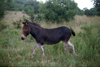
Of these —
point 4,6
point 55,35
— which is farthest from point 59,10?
point 55,35

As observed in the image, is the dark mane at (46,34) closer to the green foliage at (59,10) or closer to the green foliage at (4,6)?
the green foliage at (4,6)

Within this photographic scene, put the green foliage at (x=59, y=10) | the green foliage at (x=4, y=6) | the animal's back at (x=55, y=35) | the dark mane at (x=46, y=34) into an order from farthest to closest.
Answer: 1. the green foliage at (x=59, y=10)
2. the green foliage at (x=4, y=6)
3. the animal's back at (x=55, y=35)
4. the dark mane at (x=46, y=34)

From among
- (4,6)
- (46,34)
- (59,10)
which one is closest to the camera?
(46,34)

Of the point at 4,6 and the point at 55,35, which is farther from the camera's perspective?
the point at 4,6

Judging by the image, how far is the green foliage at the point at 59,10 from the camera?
1182cm

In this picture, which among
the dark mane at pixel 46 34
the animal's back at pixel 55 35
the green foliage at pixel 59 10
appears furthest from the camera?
the green foliage at pixel 59 10

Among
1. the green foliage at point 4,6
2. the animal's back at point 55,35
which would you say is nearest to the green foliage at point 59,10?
the green foliage at point 4,6

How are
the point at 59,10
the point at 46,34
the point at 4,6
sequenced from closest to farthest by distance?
the point at 46,34
the point at 4,6
the point at 59,10

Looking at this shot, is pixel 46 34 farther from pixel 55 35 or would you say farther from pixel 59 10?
pixel 59 10

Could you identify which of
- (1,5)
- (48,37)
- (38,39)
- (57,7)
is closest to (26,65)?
(38,39)

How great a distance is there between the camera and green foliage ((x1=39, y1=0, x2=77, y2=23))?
11820 mm

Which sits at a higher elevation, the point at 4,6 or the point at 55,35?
the point at 4,6

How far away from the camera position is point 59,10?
12047 millimetres

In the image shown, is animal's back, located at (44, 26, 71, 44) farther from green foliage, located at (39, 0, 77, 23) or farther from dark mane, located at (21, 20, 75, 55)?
green foliage, located at (39, 0, 77, 23)
